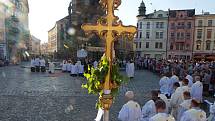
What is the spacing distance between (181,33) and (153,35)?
713 cm

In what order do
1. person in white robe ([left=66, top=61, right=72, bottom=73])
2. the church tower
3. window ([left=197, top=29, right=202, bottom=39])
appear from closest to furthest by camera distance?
1. person in white robe ([left=66, top=61, right=72, bottom=73])
2. window ([left=197, top=29, right=202, bottom=39])
3. the church tower

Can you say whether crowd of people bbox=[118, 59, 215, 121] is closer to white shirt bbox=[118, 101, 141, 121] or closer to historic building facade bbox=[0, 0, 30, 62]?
white shirt bbox=[118, 101, 141, 121]

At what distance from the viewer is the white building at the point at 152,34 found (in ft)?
244

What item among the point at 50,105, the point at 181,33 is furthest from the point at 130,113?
the point at 181,33

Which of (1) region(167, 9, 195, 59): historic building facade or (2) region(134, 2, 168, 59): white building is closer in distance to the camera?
(1) region(167, 9, 195, 59): historic building facade


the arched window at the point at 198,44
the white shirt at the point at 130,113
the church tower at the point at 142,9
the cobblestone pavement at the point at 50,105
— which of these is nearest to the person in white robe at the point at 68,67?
the cobblestone pavement at the point at 50,105

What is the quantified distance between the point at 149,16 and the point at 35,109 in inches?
2640

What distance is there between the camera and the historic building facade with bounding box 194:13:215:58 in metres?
68.4

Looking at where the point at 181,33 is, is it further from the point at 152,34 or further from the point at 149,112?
the point at 149,112

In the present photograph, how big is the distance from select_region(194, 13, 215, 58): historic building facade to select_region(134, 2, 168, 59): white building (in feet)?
26.1

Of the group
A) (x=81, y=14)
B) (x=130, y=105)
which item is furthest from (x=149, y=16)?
(x=130, y=105)

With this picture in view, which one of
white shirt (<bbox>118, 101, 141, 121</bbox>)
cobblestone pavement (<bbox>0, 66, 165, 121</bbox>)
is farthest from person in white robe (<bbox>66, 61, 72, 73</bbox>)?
white shirt (<bbox>118, 101, 141, 121</bbox>)

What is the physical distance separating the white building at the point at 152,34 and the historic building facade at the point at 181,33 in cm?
153

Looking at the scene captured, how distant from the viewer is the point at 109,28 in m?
5.76
